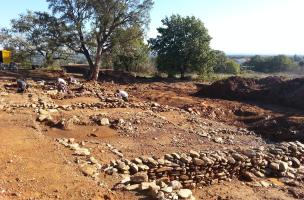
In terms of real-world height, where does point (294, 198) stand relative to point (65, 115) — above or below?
below

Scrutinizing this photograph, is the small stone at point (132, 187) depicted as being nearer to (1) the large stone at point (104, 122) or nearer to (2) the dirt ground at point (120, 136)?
(2) the dirt ground at point (120, 136)

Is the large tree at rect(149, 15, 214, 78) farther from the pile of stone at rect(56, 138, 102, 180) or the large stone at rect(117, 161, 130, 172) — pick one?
the large stone at rect(117, 161, 130, 172)

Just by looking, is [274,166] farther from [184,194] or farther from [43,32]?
[43,32]

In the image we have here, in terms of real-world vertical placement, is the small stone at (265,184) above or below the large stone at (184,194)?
below

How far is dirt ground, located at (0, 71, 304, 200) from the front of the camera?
7621mm

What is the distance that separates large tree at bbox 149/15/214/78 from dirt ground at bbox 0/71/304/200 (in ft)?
28.9

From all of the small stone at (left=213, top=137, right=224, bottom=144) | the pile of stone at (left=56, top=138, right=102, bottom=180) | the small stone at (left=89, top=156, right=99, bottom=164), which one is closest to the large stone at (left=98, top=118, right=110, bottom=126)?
the pile of stone at (left=56, top=138, right=102, bottom=180)

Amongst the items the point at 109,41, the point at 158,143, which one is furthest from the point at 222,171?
the point at 109,41

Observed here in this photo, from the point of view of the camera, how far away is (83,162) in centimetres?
888

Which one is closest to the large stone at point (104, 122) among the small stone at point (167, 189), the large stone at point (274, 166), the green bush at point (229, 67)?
the large stone at point (274, 166)

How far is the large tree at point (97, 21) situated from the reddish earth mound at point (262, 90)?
23.7ft

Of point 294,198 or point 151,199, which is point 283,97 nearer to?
point 294,198

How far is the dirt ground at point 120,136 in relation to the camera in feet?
25.0

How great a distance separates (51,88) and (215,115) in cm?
814
